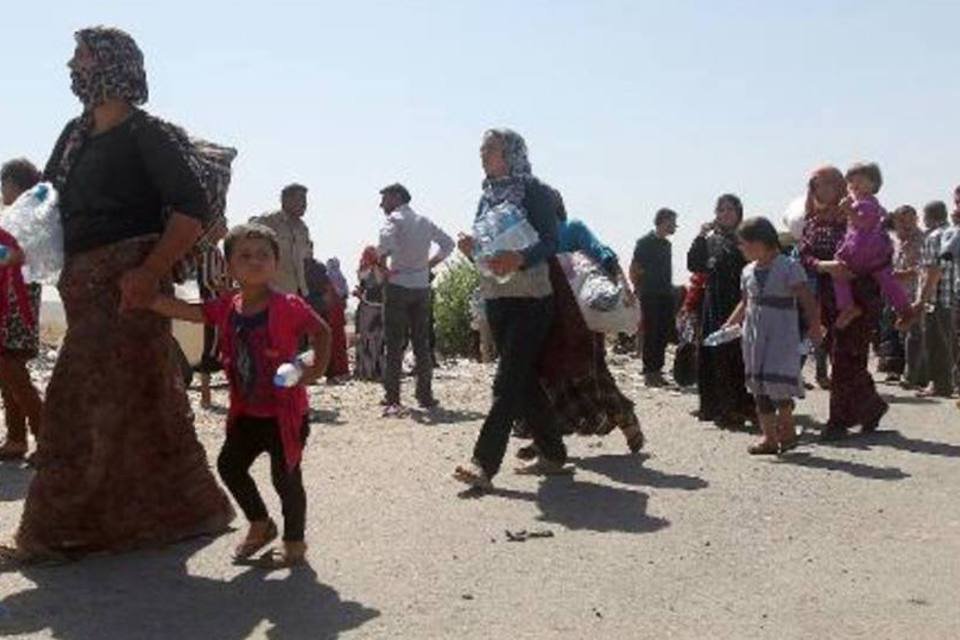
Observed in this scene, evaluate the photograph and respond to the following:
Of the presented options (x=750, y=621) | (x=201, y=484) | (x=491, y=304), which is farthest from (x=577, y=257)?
(x=750, y=621)

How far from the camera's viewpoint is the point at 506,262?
721 centimetres

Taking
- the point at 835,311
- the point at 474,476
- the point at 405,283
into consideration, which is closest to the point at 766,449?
the point at 835,311

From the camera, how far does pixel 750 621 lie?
16.0 feet

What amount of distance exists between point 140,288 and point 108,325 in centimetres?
32

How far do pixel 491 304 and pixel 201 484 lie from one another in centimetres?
221

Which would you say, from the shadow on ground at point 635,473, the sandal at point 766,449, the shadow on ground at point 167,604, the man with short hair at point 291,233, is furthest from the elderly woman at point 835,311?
the shadow on ground at point 167,604

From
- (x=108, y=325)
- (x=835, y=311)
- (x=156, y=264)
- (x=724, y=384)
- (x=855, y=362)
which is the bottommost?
(x=724, y=384)

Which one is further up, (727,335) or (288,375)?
(727,335)

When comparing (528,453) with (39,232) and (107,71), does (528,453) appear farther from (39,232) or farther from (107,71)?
(107,71)

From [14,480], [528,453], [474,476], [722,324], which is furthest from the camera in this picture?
[722,324]

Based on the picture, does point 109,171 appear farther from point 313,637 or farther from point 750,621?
point 750,621

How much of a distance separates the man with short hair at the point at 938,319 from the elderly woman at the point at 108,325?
8.74 meters

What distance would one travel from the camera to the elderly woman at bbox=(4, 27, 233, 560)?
5621 millimetres

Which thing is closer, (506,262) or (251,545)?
(251,545)
